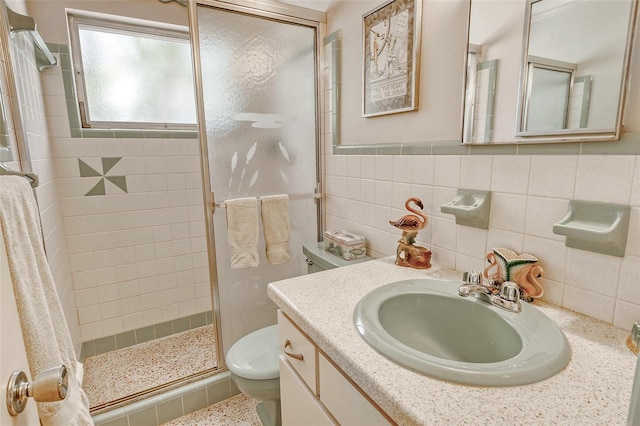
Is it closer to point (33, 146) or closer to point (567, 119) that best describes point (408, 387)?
point (567, 119)

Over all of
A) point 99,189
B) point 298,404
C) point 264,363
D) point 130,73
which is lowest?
point 264,363

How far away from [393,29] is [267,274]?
1.35m

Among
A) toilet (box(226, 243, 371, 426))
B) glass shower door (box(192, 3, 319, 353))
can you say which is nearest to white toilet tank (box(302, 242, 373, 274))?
toilet (box(226, 243, 371, 426))

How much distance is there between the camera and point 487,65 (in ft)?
3.36

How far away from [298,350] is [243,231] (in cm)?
85

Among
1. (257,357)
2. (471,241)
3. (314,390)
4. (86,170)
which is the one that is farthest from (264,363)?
(86,170)

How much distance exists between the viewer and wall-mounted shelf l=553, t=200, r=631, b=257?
0.76m

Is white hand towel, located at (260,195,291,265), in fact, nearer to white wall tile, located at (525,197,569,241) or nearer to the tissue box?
the tissue box

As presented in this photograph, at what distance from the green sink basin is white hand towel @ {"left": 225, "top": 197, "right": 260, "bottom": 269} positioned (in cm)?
90

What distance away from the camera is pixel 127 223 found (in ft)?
7.07

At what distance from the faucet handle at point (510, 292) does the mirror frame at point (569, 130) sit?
1.31 ft

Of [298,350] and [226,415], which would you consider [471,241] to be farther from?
[226,415]

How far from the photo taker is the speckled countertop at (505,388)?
0.55 meters

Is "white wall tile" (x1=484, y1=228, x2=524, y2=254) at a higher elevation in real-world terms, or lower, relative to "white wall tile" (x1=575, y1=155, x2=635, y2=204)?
lower
